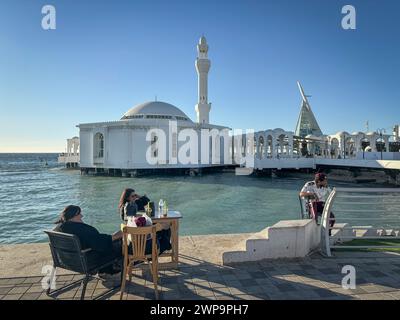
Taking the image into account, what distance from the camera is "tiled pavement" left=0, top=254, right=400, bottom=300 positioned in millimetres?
3590

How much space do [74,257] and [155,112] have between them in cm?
5247

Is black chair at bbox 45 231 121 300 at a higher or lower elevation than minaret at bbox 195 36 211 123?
lower

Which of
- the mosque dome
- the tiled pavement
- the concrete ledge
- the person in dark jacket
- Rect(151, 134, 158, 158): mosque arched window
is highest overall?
the mosque dome

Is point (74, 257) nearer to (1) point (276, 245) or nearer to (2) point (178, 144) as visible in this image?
(1) point (276, 245)

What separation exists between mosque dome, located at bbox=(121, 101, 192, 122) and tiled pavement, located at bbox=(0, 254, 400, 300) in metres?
50.5

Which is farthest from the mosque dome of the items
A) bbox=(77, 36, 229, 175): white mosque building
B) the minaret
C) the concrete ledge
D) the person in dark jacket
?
the person in dark jacket

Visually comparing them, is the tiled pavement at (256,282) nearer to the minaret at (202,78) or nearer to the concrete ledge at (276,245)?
the concrete ledge at (276,245)

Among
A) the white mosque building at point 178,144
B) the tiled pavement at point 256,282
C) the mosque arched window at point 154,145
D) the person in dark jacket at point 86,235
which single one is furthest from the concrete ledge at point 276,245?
the mosque arched window at point 154,145

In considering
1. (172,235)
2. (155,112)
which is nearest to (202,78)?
(155,112)

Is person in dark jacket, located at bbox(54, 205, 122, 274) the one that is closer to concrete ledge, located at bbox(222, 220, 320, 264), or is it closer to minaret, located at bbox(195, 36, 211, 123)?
concrete ledge, located at bbox(222, 220, 320, 264)

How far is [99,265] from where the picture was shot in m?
3.77
